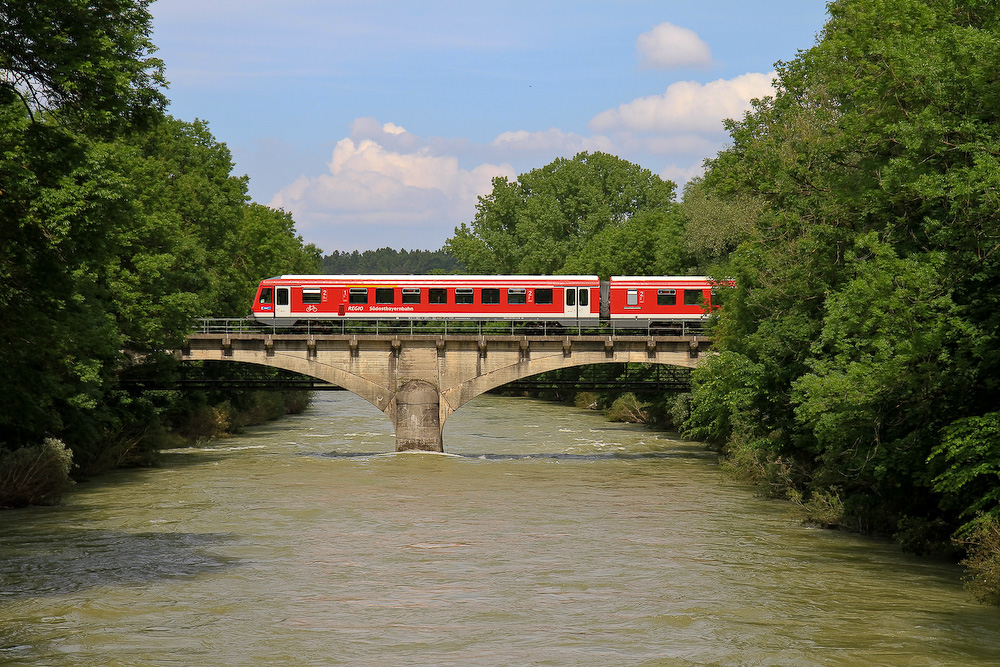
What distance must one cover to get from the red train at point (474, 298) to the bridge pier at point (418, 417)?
17.5ft

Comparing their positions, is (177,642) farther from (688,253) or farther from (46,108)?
(688,253)

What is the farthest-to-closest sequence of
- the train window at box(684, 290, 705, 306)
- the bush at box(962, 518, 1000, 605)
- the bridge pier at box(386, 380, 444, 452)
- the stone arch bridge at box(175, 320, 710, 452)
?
the train window at box(684, 290, 705, 306) < the stone arch bridge at box(175, 320, 710, 452) < the bridge pier at box(386, 380, 444, 452) < the bush at box(962, 518, 1000, 605)

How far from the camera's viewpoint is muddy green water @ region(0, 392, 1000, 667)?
58.0 feet

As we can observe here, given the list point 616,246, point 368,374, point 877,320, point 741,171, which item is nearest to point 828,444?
point 877,320

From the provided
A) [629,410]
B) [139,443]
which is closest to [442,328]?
[139,443]

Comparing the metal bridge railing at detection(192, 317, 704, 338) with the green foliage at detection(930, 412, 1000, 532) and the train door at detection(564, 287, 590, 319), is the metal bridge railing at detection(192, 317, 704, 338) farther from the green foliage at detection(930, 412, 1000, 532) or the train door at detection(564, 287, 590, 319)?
the green foliage at detection(930, 412, 1000, 532)

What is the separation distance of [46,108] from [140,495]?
20.6 m

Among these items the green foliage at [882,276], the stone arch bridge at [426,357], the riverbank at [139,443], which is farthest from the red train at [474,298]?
the green foliage at [882,276]

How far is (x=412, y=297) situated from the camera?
170 ft

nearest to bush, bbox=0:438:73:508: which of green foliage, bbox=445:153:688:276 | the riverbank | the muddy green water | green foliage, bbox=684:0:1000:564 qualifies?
the riverbank

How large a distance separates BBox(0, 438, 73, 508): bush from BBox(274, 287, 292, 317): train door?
18.3 metres

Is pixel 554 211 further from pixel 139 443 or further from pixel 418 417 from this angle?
pixel 139 443

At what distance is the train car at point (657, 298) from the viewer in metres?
52.0

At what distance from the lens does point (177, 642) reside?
17766mm
